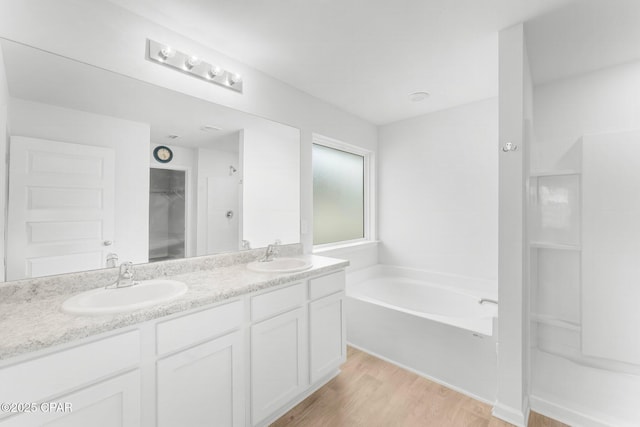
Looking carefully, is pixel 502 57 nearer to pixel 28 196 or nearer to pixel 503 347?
pixel 503 347

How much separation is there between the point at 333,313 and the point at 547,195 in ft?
5.68

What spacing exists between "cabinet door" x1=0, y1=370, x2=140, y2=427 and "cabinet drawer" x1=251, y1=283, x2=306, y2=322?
1.91ft

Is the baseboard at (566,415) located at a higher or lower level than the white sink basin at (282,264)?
lower

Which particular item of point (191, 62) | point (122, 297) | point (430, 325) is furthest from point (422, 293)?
point (191, 62)

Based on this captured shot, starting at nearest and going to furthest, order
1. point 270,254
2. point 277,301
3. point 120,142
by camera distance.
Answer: point 120,142
point 277,301
point 270,254

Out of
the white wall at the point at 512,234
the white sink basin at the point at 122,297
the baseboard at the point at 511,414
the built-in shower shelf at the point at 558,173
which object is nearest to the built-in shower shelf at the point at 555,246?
the white wall at the point at 512,234

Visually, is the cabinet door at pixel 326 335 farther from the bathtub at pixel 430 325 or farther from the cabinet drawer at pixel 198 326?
the cabinet drawer at pixel 198 326

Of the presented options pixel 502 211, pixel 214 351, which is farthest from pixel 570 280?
pixel 214 351

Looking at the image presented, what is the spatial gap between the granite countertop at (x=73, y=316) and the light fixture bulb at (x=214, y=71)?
4.36ft

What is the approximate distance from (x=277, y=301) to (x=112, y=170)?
117cm

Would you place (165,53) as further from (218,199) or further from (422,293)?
(422,293)

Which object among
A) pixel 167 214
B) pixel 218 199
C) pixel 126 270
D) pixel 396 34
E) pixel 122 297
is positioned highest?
pixel 396 34

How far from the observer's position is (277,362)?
5.32 feet

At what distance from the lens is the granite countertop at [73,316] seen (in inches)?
33.8
